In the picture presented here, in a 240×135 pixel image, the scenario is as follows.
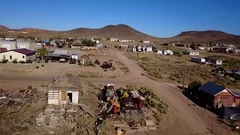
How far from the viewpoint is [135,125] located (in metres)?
16.3

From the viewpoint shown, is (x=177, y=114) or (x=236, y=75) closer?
(x=177, y=114)

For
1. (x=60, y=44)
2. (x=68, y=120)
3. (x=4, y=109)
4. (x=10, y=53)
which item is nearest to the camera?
(x=68, y=120)

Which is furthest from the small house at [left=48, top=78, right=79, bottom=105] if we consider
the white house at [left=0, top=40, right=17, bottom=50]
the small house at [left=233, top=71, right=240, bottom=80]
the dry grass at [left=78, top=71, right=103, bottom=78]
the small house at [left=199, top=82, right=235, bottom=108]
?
the white house at [left=0, top=40, right=17, bottom=50]

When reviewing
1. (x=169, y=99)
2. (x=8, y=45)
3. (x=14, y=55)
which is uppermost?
(x=8, y=45)

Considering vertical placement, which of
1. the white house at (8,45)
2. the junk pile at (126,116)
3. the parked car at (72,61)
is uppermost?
the white house at (8,45)

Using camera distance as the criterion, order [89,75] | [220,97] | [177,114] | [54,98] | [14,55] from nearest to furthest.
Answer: [54,98] → [177,114] → [220,97] → [89,75] → [14,55]

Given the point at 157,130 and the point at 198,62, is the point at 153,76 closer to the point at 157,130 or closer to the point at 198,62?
the point at 157,130

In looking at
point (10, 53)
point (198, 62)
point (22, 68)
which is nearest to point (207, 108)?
point (22, 68)

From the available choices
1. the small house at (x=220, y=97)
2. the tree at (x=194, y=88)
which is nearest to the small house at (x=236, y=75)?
the tree at (x=194, y=88)

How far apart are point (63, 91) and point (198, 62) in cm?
4318

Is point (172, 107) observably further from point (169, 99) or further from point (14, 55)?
point (14, 55)

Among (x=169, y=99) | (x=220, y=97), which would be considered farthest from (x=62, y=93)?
(x=220, y=97)

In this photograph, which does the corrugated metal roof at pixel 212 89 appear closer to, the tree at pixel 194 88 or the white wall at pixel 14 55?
the tree at pixel 194 88

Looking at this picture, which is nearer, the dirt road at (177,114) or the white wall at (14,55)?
the dirt road at (177,114)
